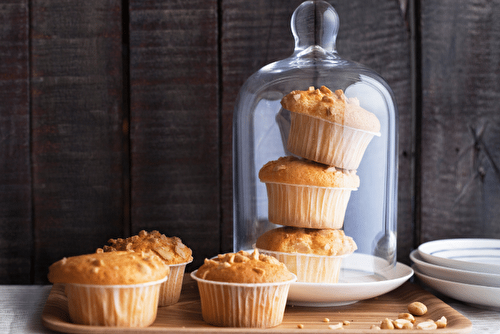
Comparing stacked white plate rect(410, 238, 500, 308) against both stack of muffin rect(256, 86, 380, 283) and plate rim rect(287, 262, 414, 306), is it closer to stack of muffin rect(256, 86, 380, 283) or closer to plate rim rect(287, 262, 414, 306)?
plate rim rect(287, 262, 414, 306)

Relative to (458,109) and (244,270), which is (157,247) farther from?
(458,109)

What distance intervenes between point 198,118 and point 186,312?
0.59 meters

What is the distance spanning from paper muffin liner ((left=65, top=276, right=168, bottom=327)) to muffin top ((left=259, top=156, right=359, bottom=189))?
0.38m

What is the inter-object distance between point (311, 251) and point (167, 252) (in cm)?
34

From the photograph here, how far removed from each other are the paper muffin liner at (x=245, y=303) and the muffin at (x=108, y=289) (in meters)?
0.12

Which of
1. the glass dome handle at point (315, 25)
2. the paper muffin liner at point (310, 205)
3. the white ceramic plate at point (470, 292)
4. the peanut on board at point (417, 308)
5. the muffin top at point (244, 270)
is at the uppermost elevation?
the glass dome handle at point (315, 25)

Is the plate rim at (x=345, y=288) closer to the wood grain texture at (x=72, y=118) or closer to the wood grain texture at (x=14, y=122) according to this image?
the wood grain texture at (x=72, y=118)

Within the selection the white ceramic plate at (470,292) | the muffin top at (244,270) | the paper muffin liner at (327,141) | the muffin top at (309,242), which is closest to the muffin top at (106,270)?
the muffin top at (244,270)

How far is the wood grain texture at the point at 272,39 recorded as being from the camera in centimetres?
139

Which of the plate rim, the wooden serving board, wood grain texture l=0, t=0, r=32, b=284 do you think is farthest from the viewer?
wood grain texture l=0, t=0, r=32, b=284

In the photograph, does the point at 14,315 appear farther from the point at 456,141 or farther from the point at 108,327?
the point at 456,141

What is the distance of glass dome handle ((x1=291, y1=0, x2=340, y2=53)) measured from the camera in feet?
3.87

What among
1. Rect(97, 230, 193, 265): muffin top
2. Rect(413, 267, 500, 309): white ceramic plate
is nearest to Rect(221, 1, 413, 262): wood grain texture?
Rect(97, 230, 193, 265): muffin top

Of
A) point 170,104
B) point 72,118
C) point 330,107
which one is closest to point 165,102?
point 170,104
